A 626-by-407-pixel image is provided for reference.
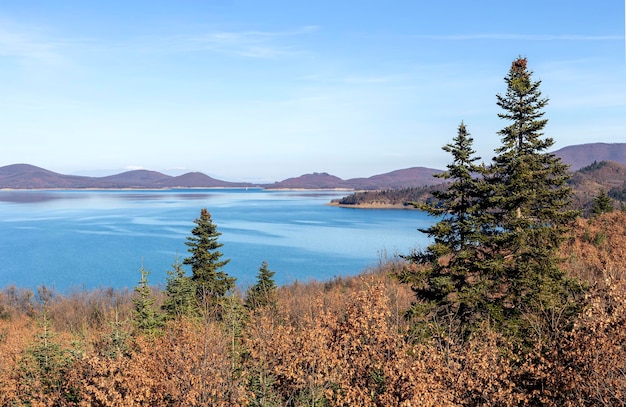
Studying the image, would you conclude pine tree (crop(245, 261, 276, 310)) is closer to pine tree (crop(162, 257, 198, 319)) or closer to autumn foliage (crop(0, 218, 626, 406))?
pine tree (crop(162, 257, 198, 319))

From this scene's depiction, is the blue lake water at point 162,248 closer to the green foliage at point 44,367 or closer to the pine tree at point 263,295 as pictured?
the pine tree at point 263,295

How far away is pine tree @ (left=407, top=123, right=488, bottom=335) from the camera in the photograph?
73.3 ft

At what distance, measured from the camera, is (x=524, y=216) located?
2441cm

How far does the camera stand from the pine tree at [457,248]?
22.3 m

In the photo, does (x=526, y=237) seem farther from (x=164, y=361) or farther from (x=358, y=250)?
(x=358, y=250)

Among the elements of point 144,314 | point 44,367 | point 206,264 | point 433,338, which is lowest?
point 44,367

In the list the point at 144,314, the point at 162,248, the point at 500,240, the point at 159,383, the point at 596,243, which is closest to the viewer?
the point at 159,383

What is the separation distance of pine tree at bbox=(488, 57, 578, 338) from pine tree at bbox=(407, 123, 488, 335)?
3.17ft

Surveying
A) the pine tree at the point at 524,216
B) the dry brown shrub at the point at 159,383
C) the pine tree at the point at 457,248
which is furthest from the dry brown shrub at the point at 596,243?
the dry brown shrub at the point at 159,383

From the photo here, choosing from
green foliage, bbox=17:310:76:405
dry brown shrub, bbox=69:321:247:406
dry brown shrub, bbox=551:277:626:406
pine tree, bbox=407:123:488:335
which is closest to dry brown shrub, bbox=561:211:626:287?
pine tree, bbox=407:123:488:335

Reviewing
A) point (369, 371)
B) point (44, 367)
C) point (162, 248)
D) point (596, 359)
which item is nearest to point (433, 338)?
point (369, 371)

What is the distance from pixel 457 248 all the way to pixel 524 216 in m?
4.36

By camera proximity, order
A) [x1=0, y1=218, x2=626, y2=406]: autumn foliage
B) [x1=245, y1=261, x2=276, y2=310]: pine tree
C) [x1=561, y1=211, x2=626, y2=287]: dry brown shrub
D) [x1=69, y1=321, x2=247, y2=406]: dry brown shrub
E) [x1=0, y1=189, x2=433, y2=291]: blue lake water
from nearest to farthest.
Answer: [x1=0, y1=218, x2=626, y2=406]: autumn foliage → [x1=69, y1=321, x2=247, y2=406]: dry brown shrub → [x1=245, y1=261, x2=276, y2=310]: pine tree → [x1=561, y1=211, x2=626, y2=287]: dry brown shrub → [x1=0, y1=189, x2=433, y2=291]: blue lake water

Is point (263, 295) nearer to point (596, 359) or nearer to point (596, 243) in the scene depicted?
point (596, 359)
